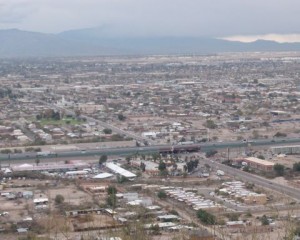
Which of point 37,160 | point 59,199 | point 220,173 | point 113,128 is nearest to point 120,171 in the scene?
point 220,173

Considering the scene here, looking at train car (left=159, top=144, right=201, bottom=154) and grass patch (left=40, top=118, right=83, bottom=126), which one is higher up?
train car (left=159, top=144, right=201, bottom=154)

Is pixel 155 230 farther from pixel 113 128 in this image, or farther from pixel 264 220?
pixel 113 128

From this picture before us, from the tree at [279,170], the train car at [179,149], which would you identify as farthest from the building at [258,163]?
the train car at [179,149]

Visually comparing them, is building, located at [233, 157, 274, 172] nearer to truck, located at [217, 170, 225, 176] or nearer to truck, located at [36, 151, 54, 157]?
truck, located at [217, 170, 225, 176]

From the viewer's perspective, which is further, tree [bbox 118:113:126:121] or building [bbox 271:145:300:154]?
tree [bbox 118:113:126:121]

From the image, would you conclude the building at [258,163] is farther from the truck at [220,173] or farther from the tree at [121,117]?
the tree at [121,117]

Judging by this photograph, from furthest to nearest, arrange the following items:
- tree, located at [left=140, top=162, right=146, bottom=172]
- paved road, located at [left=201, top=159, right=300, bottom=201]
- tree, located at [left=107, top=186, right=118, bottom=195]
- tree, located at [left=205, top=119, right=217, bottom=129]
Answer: tree, located at [left=205, top=119, right=217, bottom=129]
tree, located at [left=140, top=162, right=146, bottom=172]
paved road, located at [left=201, top=159, right=300, bottom=201]
tree, located at [left=107, top=186, right=118, bottom=195]

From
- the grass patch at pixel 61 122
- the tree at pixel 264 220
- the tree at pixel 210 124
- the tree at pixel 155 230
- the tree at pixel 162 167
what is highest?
the tree at pixel 155 230

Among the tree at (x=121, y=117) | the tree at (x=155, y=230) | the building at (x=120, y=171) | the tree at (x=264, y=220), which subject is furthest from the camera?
the tree at (x=121, y=117)

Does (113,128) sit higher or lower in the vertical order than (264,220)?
lower

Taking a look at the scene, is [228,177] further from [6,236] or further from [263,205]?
[6,236]

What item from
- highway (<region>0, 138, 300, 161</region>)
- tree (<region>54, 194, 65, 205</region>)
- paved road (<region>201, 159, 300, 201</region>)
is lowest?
highway (<region>0, 138, 300, 161</region>)

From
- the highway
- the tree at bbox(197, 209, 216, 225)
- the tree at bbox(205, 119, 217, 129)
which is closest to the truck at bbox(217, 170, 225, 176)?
the highway
